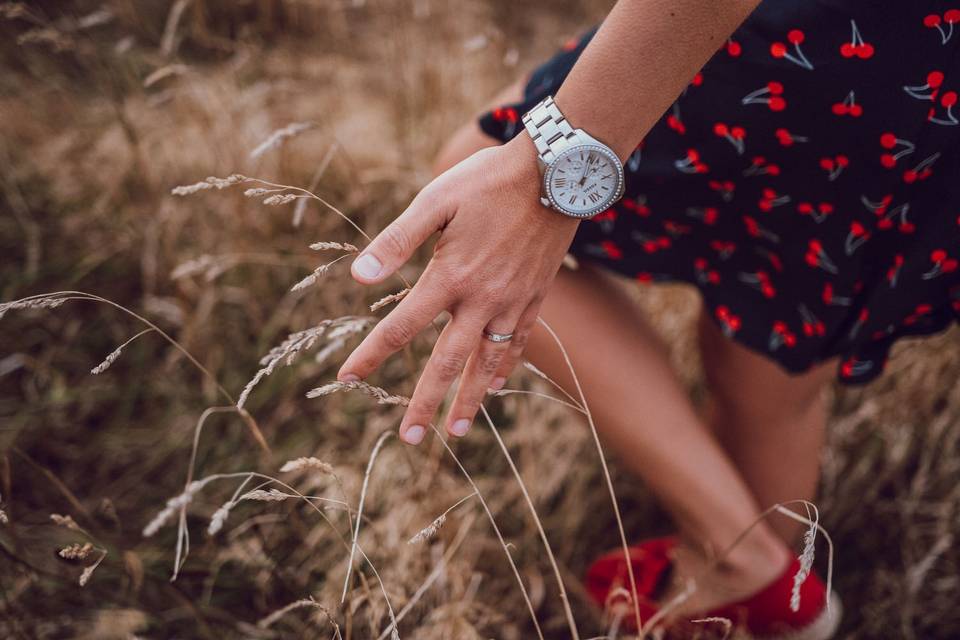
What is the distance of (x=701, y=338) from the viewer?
144 cm

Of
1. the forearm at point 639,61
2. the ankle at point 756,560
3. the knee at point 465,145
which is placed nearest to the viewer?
the forearm at point 639,61

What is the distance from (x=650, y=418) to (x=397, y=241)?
0.67 meters

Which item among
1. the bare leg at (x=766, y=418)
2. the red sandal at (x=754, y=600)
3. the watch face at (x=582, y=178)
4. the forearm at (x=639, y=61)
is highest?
the forearm at (x=639, y=61)

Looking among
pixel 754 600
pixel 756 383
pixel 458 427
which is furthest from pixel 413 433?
pixel 754 600

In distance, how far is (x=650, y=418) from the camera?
1.16 m

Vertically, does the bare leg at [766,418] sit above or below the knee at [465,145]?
below

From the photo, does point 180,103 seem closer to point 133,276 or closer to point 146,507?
point 133,276

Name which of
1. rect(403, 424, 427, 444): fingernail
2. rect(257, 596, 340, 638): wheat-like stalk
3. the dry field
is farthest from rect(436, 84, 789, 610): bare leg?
rect(257, 596, 340, 638): wheat-like stalk

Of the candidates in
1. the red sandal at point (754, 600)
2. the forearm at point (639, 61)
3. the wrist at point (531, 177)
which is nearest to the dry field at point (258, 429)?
the red sandal at point (754, 600)

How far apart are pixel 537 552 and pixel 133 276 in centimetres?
141

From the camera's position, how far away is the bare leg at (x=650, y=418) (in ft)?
3.67

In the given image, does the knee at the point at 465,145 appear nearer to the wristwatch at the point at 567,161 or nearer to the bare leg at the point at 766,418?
the wristwatch at the point at 567,161

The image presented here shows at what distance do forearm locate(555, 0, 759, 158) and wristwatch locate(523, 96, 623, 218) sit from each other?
0.5 inches

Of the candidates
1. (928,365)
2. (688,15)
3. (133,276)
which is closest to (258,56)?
(133,276)
